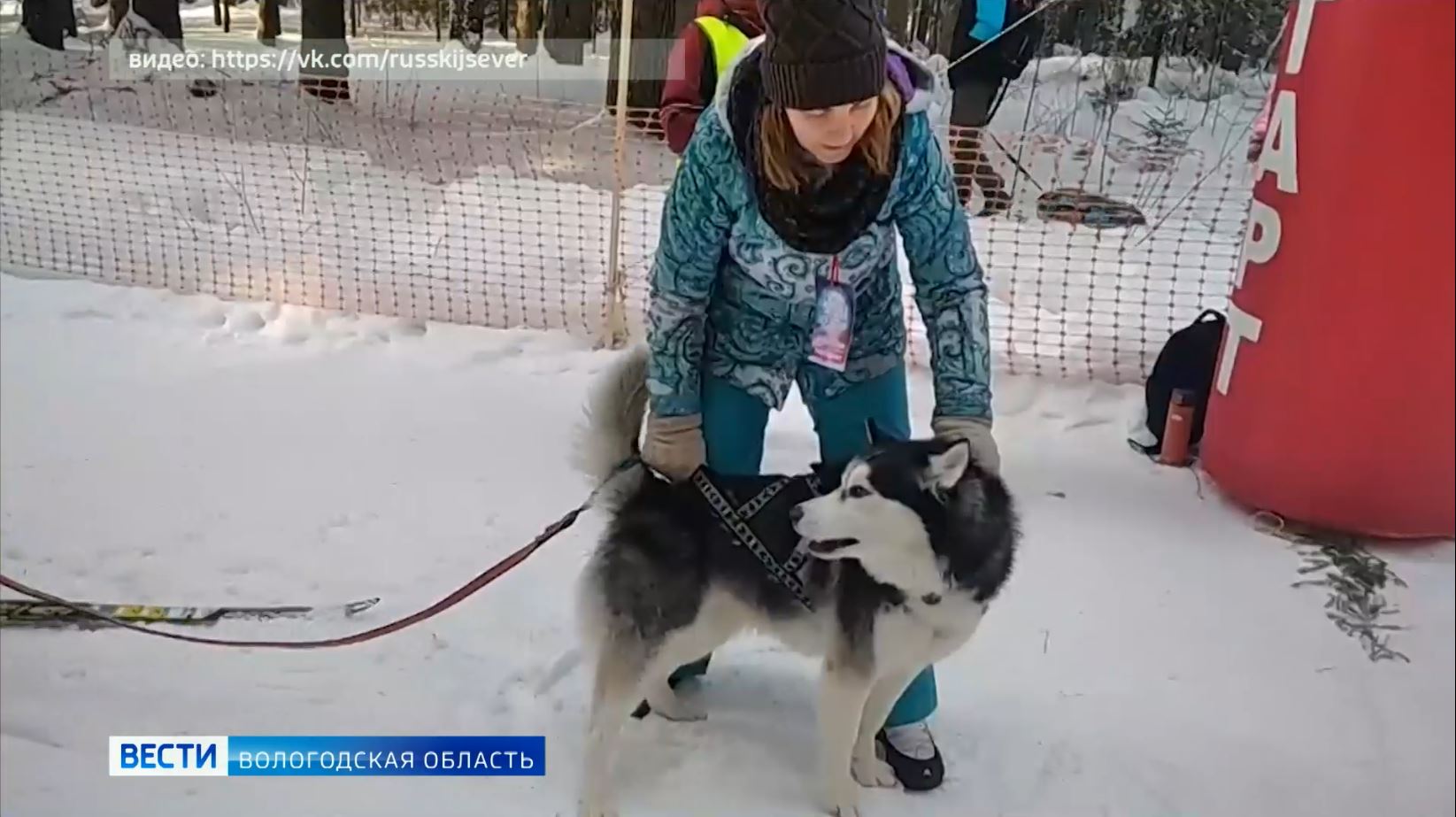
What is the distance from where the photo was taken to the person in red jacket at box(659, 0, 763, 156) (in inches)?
106

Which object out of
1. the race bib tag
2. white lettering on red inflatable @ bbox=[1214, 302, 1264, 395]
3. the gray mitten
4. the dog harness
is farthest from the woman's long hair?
white lettering on red inflatable @ bbox=[1214, 302, 1264, 395]

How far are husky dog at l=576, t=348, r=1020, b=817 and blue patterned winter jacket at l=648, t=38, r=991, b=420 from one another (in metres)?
0.10

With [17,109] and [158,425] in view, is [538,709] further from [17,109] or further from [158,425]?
[17,109]

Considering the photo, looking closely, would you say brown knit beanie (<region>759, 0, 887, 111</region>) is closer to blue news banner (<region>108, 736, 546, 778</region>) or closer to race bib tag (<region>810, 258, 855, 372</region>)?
race bib tag (<region>810, 258, 855, 372</region>)

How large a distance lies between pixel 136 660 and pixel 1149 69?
3.79 m

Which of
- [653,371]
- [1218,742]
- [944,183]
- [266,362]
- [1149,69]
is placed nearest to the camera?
[944,183]

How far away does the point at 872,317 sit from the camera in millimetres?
1616

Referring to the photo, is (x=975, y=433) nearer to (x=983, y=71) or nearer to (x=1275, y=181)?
(x=1275, y=181)

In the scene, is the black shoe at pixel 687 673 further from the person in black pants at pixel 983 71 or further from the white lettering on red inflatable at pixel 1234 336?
the person in black pants at pixel 983 71

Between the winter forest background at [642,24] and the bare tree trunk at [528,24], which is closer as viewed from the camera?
the winter forest background at [642,24]

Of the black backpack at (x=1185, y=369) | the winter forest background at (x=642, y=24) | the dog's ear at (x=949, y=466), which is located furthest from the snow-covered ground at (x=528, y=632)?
the winter forest background at (x=642, y=24)

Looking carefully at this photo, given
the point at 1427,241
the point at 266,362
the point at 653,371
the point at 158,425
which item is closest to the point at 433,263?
the point at 266,362

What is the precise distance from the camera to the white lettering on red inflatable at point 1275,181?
2066 mm

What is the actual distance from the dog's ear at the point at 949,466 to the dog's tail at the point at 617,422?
1.43 feet
